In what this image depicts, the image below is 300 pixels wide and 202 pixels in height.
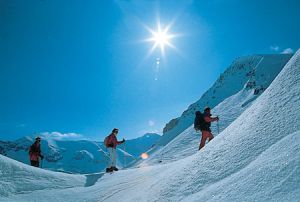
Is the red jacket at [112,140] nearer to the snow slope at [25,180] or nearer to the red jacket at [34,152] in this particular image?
the red jacket at [34,152]

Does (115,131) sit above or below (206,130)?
above

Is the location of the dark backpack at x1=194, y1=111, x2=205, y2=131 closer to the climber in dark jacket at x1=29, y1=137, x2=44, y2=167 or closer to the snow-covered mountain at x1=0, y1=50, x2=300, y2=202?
the snow-covered mountain at x1=0, y1=50, x2=300, y2=202

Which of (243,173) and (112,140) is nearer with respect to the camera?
(243,173)

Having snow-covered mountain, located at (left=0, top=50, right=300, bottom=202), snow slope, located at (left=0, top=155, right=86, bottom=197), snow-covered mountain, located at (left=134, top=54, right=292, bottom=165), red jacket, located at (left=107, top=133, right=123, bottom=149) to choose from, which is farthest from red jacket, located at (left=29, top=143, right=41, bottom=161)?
snow-covered mountain, located at (left=134, top=54, right=292, bottom=165)

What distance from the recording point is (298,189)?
395 centimetres

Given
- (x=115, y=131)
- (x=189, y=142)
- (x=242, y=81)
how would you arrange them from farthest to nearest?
(x=242, y=81) → (x=189, y=142) → (x=115, y=131)

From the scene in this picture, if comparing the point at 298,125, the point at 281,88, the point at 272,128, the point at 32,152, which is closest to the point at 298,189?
the point at 298,125

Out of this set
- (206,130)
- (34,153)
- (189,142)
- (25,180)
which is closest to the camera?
(25,180)

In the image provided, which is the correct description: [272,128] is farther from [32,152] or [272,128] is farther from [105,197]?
[32,152]

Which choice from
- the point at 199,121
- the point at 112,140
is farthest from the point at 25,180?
the point at 199,121

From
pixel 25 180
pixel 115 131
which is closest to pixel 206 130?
pixel 115 131

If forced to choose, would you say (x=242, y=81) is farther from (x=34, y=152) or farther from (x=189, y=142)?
(x=34, y=152)

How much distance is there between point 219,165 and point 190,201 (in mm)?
952

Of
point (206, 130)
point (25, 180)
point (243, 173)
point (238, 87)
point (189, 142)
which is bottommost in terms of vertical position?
point (243, 173)
